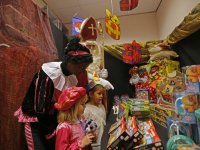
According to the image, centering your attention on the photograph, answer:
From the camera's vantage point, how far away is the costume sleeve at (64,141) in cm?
79

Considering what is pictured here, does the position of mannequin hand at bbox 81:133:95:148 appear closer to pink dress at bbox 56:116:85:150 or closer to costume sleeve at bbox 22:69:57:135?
pink dress at bbox 56:116:85:150

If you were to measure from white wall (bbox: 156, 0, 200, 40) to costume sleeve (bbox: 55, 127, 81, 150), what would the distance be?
2323mm

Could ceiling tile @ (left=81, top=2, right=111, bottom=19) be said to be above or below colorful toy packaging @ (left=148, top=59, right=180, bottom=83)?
above

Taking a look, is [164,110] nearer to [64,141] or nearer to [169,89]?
[169,89]

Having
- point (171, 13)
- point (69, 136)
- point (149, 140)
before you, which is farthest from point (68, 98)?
point (171, 13)

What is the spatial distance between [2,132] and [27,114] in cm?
35

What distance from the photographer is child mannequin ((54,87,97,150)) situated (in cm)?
80

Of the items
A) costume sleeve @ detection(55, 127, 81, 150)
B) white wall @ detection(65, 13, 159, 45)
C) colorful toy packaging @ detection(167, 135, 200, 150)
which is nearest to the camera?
colorful toy packaging @ detection(167, 135, 200, 150)

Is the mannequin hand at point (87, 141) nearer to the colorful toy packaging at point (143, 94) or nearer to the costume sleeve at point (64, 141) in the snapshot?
the costume sleeve at point (64, 141)

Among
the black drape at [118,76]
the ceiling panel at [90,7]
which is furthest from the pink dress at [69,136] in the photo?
the ceiling panel at [90,7]

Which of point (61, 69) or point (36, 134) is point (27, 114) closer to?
point (36, 134)

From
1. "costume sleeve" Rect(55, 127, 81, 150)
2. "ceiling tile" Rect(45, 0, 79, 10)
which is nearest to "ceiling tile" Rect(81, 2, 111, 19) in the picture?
"ceiling tile" Rect(45, 0, 79, 10)

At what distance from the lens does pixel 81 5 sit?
9.43 feet

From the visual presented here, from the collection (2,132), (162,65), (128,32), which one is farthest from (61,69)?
(128,32)
